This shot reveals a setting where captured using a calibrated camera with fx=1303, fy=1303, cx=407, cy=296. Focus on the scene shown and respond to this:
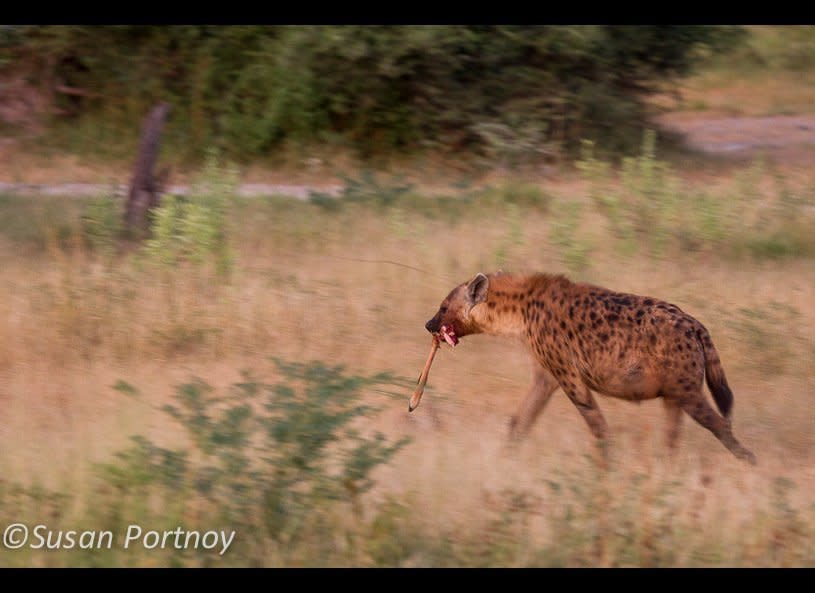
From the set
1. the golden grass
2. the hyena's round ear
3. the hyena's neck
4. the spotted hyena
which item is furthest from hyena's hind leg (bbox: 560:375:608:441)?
the hyena's round ear

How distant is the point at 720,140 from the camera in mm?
16953

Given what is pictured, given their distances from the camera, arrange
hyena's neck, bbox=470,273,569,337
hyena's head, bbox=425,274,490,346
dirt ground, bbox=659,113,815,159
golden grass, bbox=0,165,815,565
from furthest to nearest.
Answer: dirt ground, bbox=659,113,815,159 < hyena's head, bbox=425,274,490,346 < hyena's neck, bbox=470,273,569,337 < golden grass, bbox=0,165,815,565

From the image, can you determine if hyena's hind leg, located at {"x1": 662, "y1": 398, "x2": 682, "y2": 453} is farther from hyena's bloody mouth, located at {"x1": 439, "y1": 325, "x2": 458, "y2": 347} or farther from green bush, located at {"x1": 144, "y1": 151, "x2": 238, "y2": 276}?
green bush, located at {"x1": 144, "y1": 151, "x2": 238, "y2": 276}

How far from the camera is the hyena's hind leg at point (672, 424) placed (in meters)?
6.19

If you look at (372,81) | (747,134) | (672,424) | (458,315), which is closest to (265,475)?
(458,315)

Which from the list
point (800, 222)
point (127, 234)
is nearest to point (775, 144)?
point (800, 222)

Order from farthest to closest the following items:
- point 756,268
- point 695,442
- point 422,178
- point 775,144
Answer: point 775,144 < point 422,178 < point 756,268 < point 695,442

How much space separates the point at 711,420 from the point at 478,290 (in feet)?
4.54

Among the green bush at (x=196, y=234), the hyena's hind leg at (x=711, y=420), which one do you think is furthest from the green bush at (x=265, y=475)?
the green bush at (x=196, y=234)

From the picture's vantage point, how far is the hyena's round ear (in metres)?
6.71

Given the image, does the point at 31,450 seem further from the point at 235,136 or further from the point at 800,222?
the point at 235,136

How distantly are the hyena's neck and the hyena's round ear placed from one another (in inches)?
1.0

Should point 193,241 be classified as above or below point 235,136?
above
